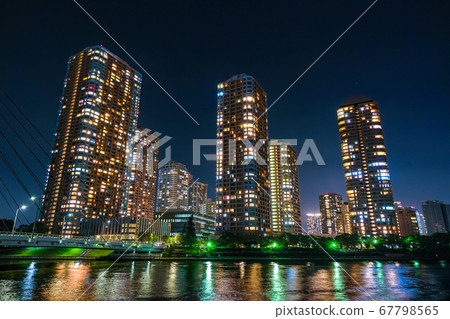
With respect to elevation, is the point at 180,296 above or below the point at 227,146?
below

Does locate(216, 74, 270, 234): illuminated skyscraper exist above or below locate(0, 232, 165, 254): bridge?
above

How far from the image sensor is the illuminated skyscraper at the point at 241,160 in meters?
161

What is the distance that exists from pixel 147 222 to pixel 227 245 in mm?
82843

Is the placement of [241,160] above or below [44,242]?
above

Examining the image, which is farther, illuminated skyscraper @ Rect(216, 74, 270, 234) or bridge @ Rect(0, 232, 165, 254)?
illuminated skyscraper @ Rect(216, 74, 270, 234)

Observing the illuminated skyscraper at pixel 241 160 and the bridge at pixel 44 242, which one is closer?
the bridge at pixel 44 242

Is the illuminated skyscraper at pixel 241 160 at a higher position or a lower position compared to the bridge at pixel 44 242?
higher

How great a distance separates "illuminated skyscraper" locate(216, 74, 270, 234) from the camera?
160875 mm

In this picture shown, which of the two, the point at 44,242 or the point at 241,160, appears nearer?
the point at 44,242

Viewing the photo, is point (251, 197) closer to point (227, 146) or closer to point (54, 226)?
point (227, 146)

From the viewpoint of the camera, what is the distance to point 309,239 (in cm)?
12638

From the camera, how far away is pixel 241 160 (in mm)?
169375
